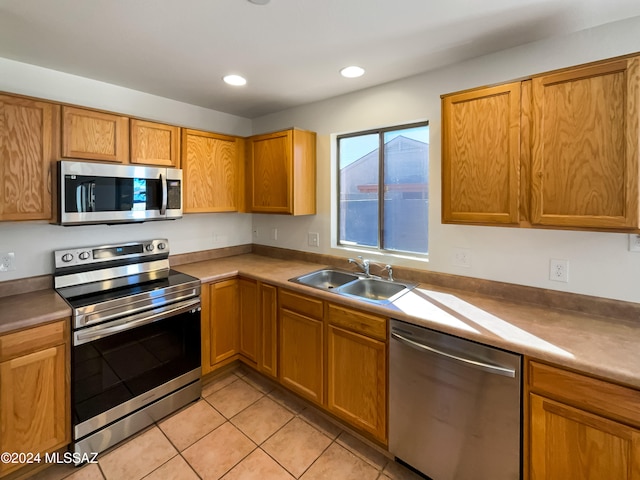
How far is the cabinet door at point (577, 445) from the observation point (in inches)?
44.0

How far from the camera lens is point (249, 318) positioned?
2.60m

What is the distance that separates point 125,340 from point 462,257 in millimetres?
2245

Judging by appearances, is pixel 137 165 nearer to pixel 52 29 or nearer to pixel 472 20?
pixel 52 29

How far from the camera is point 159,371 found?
2.14m

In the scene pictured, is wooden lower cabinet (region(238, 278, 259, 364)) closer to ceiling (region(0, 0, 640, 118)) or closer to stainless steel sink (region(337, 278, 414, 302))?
stainless steel sink (region(337, 278, 414, 302))

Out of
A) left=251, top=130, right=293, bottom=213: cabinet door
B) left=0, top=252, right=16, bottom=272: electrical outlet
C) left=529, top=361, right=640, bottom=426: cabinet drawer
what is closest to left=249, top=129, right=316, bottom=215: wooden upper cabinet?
left=251, top=130, right=293, bottom=213: cabinet door

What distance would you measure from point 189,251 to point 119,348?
1184 millimetres

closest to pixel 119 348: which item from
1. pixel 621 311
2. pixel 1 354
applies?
pixel 1 354

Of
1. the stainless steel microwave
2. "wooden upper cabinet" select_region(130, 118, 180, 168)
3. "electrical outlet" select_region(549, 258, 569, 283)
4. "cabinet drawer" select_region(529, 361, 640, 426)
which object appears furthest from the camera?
"wooden upper cabinet" select_region(130, 118, 180, 168)

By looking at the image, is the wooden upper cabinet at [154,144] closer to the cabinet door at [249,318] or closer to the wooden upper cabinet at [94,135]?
the wooden upper cabinet at [94,135]

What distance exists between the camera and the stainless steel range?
1.80 m

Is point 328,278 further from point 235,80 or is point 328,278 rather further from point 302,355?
point 235,80

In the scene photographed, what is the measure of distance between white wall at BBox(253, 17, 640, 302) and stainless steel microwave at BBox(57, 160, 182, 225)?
1269 millimetres

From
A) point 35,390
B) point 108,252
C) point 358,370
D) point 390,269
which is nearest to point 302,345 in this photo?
point 358,370
